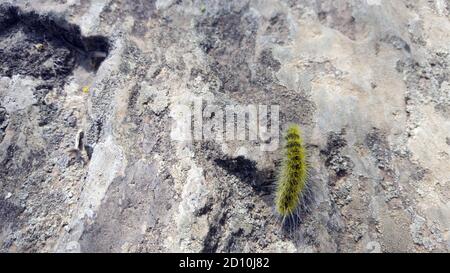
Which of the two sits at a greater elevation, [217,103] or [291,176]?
[217,103]

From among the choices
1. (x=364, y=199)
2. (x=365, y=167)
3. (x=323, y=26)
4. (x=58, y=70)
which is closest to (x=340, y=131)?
(x=365, y=167)

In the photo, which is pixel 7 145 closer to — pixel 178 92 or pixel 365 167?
pixel 178 92

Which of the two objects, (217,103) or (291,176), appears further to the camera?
(217,103)
